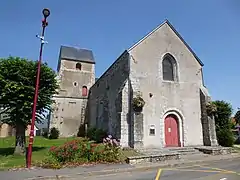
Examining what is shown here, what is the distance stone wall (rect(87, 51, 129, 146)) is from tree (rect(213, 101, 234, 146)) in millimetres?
8673

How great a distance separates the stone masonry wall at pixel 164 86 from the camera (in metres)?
15.4

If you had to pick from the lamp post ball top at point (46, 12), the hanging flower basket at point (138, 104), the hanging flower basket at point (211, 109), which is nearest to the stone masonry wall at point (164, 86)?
the hanging flower basket at point (211, 109)

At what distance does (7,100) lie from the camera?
12461 millimetres

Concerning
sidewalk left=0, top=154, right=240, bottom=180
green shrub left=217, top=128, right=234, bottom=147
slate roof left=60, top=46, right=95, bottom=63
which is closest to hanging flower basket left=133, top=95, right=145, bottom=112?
sidewalk left=0, top=154, right=240, bottom=180

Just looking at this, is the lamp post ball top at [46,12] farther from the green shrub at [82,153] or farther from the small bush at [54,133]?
the small bush at [54,133]

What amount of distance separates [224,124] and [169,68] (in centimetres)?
741

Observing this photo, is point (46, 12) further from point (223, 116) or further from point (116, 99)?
point (223, 116)

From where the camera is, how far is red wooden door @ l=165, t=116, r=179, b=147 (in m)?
A: 15.7

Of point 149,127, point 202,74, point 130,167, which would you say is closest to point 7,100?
point 130,167

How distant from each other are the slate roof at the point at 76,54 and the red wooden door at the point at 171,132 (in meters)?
22.2

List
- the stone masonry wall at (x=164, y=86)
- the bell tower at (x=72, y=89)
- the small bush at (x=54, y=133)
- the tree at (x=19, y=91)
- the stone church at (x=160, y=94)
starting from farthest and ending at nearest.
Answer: the bell tower at (x=72, y=89)
the small bush at (x=54, y=133)
the stone masonry wall at (x=164, y=86)
the stone church at (x=160, y=94)
the tree at (x=19, y=91)

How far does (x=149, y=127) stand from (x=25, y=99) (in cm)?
856

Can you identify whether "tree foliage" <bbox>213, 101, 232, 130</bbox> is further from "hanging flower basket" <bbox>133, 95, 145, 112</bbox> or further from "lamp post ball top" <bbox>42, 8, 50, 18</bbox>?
"lamp post ball top" <bbox>42, 8, 50, 18</bbox>

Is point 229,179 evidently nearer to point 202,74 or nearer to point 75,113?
point 202,74
